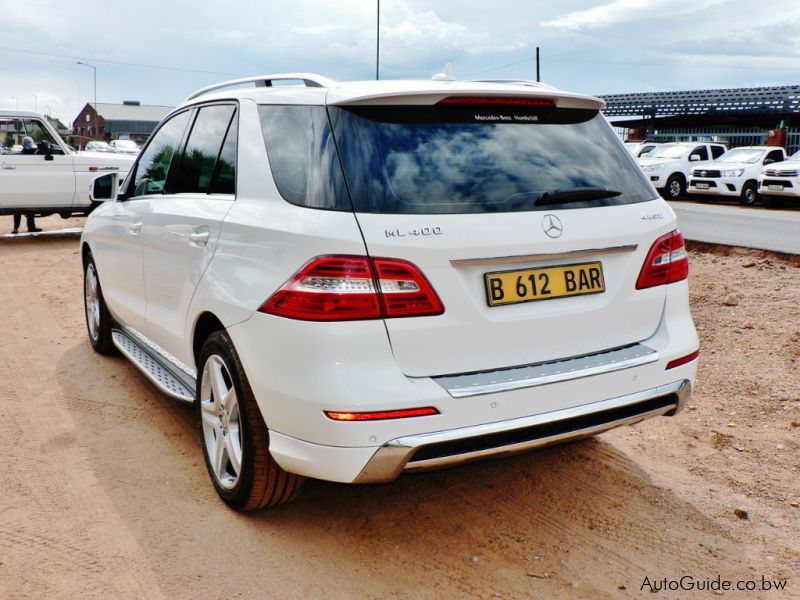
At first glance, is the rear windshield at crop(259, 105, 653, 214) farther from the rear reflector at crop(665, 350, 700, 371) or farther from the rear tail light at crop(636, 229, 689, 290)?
the rear reflector at crop(665, 350, 700, 371)

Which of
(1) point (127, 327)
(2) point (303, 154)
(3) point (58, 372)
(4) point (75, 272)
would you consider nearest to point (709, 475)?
(2) point (303, 154)

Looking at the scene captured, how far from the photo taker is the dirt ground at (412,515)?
3.10 m

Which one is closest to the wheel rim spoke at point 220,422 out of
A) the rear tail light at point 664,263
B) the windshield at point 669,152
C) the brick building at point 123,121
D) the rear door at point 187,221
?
the rear door at point 187,221

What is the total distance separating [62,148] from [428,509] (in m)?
12.4

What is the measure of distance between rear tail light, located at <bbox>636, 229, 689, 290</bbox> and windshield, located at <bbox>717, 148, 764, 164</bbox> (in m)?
21.2

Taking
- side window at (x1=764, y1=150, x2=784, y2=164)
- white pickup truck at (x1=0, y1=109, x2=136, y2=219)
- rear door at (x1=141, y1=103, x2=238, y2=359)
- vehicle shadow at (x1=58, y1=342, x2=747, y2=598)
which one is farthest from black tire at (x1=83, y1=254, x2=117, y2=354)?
side window at (x1=764, y1=150, x2=784, y2=164)

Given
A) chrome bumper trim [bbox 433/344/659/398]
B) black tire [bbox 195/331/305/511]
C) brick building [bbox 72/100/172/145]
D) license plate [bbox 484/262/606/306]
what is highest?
brick building [bbox 72/100/172/145]

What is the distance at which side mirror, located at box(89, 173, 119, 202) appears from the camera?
18.8 feet

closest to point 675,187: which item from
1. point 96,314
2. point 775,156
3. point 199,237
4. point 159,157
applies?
point 775,156

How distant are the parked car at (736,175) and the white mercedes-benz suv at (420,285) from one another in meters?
20.3

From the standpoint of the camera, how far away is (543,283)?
3082mm

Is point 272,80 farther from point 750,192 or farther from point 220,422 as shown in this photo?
point 750,192

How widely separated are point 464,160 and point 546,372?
2.88ft

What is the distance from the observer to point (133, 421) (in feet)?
15.8
